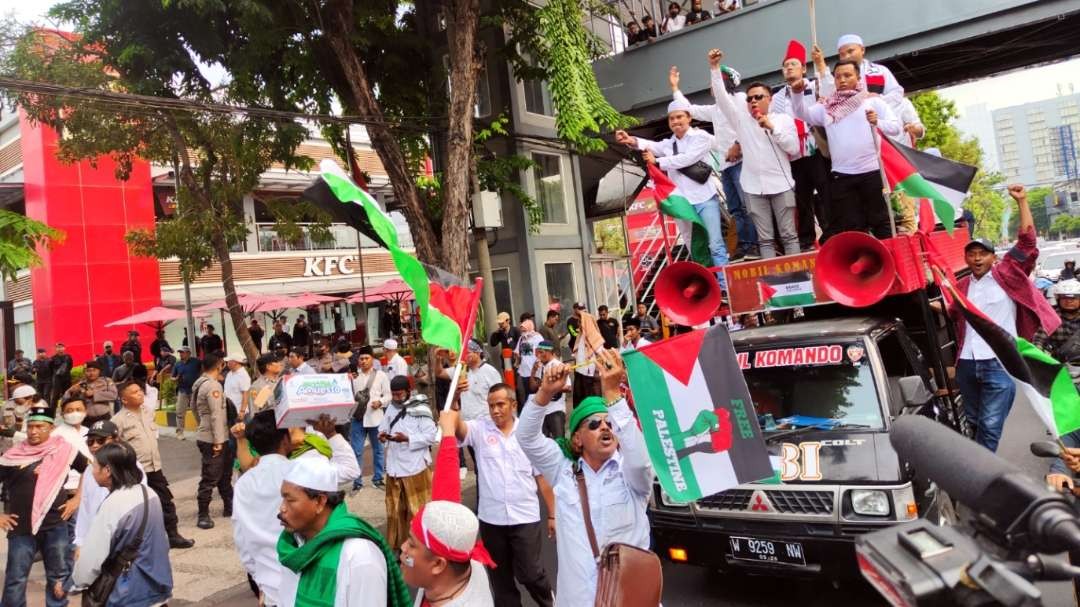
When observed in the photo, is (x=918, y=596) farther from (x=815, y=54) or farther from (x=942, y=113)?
(x=942, y=113)

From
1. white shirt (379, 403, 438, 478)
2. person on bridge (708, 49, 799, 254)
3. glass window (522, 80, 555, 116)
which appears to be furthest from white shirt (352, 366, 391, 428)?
glass window (522, 80, 555, 116)

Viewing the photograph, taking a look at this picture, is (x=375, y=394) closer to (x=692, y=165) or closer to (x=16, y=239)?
(x=16, y=239)

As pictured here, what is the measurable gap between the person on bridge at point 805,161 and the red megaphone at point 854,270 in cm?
146

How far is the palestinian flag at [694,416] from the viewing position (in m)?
3.49

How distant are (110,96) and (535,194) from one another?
367 inches

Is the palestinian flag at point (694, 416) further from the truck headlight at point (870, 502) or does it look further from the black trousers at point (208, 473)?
the black trousers at point (208, 473)

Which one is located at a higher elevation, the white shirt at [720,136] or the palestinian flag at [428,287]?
the white shirt at [720,136]

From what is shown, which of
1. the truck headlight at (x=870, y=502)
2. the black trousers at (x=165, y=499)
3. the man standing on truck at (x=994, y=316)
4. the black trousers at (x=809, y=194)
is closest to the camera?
the truck headlight at (x=870, y=502)

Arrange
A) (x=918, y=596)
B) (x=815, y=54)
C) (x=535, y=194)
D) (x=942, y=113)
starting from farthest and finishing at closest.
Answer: (x=942, y=113) < (x=535, y=194) < (x=815, y=54) < (x=918, y=596)

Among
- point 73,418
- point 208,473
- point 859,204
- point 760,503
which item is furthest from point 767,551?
point 208,473

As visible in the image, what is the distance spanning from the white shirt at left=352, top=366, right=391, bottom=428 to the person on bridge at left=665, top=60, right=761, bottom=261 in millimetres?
4949

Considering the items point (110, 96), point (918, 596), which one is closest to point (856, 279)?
point (918, 596)

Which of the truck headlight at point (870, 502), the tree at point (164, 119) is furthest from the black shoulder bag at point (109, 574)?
the tree at point (164, 119)

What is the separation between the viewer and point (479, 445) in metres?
5.08
